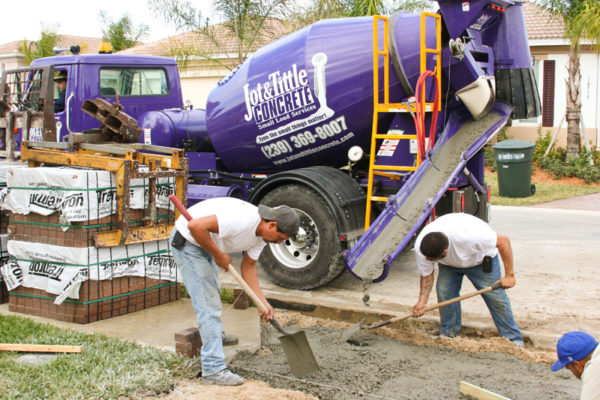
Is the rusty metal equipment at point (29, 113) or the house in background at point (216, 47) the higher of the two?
the house in background at point (216, 47)

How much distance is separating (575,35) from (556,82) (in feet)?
9.04

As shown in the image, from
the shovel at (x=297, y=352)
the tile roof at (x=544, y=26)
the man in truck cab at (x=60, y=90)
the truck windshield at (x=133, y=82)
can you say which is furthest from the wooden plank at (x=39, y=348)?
the tile roof at (x=544, y=26)

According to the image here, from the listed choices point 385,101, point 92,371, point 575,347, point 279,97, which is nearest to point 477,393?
point 575,347

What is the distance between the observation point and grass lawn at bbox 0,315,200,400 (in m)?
4.29

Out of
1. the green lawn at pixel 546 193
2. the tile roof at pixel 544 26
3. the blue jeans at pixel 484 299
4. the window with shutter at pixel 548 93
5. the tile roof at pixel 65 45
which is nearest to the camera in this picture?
the blue jeans at pixel 484 299

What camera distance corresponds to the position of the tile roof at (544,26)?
727 inches

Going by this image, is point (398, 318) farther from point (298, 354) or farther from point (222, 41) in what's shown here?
point (222, 41)

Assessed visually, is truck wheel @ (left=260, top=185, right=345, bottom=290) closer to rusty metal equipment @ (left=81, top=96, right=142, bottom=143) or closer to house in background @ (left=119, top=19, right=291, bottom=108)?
rusty metal equipment @ (left=81, top=96, right=142, bottom=143)

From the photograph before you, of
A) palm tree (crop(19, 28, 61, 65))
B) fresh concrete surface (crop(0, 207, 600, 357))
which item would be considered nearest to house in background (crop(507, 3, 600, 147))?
fresh concrete surface (crop(0, 207, 600, 357))

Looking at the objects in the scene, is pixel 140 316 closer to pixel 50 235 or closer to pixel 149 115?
pixel 50 235

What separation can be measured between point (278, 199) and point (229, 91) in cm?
166

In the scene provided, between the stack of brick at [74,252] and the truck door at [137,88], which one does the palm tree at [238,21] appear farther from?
the stack of brick at [74,252]

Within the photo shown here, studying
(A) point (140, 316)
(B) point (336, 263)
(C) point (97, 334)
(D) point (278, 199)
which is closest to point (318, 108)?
(D) point (278, 199)

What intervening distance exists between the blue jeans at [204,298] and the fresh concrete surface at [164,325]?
1.41 ft
